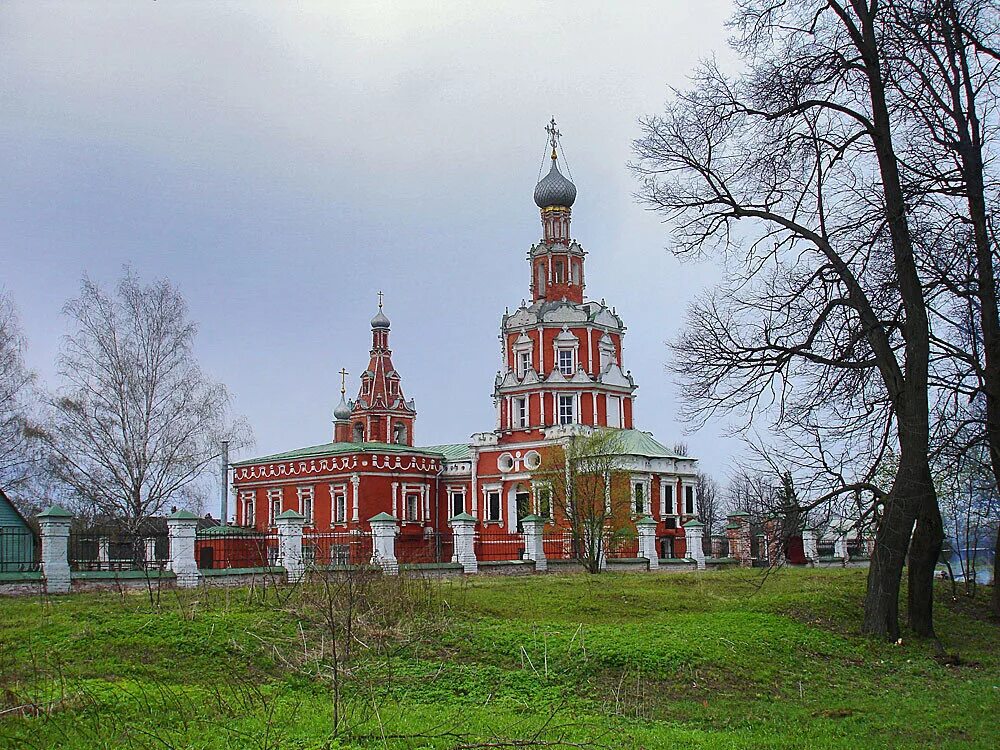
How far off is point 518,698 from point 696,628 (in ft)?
13.8

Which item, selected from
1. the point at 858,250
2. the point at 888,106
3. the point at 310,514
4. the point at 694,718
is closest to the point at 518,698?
the point at 694,718

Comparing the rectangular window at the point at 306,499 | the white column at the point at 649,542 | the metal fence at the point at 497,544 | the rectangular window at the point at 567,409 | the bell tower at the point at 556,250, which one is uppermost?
the bell tower at the point at 556,250

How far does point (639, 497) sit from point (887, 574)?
26895 mm

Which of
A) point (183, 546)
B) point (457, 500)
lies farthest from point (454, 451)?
point (183, 546)

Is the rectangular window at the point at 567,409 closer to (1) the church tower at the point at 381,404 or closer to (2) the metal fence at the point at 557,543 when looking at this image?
(2) the metal fence at the point at 557,543

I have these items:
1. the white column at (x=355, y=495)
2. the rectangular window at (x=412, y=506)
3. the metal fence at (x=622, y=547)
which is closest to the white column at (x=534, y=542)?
the metal fence at (x=622, y=547)

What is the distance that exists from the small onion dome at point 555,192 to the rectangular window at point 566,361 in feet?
24.7

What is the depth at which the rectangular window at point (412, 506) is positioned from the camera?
5000 cm

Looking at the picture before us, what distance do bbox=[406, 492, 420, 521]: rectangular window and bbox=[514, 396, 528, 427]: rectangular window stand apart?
6.77 meters

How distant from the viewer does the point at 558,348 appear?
156 ft

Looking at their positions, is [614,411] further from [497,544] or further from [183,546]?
[183,546]

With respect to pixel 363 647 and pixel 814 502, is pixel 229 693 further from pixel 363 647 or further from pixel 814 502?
pixel 814 502

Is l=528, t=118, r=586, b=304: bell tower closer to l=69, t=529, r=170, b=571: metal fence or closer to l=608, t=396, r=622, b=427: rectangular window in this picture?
l=608, t=396, r=622, b=427: rectangular window

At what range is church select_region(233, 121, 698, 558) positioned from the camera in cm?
4519
